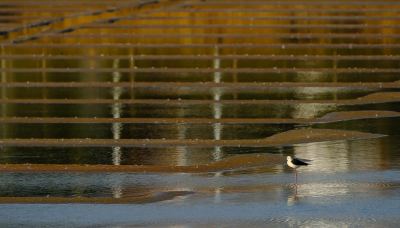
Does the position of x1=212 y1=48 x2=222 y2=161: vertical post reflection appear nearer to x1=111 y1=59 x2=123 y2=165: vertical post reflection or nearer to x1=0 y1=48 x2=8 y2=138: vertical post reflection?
x1=111 y1=59 x2=123 y2=165: vertical post reflection

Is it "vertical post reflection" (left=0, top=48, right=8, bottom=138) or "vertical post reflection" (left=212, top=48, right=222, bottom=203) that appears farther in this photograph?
"vertical post reflection" (left=0, top=48, right=8, bottom=138)

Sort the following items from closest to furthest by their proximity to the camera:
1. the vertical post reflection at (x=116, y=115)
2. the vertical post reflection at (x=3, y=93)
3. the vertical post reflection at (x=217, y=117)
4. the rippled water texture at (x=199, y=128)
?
the rippled water texture at (x=199, y=128)
the vertical post reflection at (x=217, y=117)
the vertical post reflection at (x=116, y=115)
the vertical post reflection at (x=3, y=93)

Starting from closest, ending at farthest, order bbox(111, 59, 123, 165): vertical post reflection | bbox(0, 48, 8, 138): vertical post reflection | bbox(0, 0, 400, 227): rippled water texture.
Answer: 1. bbox(0, 0, 400, 227): rippled water texture
2. bbox(111, 59, 123, 165): vertical post reflection
3. bbox(0, 48, 8, 138): vertical post reflection

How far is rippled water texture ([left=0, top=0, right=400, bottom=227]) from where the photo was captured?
285 inches

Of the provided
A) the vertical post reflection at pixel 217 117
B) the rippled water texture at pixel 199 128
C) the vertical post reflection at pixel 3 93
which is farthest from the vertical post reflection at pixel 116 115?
the vertical post reflection at pixel 3 93

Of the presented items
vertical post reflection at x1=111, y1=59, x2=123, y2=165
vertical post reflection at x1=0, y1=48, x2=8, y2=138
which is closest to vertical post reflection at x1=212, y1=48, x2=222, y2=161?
vertical post reflection at x1=111, y1=59, x2=123, y2=165

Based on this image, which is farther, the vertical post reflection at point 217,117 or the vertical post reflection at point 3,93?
the vertical post reflection at point 3,93

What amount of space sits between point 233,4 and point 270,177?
26.4m

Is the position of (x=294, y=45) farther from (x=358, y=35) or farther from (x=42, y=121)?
(x=42, y=121)

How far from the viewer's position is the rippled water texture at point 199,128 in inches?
285

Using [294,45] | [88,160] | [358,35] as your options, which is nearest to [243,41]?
[294,45]

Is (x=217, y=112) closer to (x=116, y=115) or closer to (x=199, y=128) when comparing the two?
(x=199, y=128)

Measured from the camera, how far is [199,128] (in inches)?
444

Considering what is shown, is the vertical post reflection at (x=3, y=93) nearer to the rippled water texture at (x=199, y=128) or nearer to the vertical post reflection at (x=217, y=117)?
the rippled water texture at (x=199, y=128)
